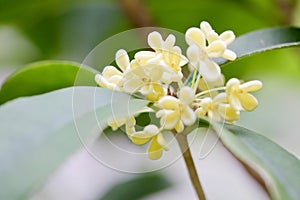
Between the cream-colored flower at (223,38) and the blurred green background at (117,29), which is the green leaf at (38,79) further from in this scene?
the blurred green background at (117,29)

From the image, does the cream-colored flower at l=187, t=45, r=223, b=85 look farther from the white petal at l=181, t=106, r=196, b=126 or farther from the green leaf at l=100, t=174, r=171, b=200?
the green leaf at l=100, t=174, r=171, b=200

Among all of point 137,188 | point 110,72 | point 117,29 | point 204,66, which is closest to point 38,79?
point 110,72

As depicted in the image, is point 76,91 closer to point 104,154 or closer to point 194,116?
point 194,116

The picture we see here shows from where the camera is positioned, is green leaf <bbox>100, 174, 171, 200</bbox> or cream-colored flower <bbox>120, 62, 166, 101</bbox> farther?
green leaf <bbox>100, 174, 171, 200</bbox>

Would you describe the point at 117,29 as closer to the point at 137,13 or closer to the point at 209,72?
the point at 137,13

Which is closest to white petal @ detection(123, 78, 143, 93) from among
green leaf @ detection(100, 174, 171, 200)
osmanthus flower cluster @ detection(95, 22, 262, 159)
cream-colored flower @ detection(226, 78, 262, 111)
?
osmanthus flower cluster @ detection(95, 22, 262, 159)

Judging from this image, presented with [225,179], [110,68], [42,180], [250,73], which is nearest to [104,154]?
[110,68]

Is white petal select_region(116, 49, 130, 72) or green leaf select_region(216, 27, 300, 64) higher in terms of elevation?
green leaf select_region(216, 27, 300, 64)
